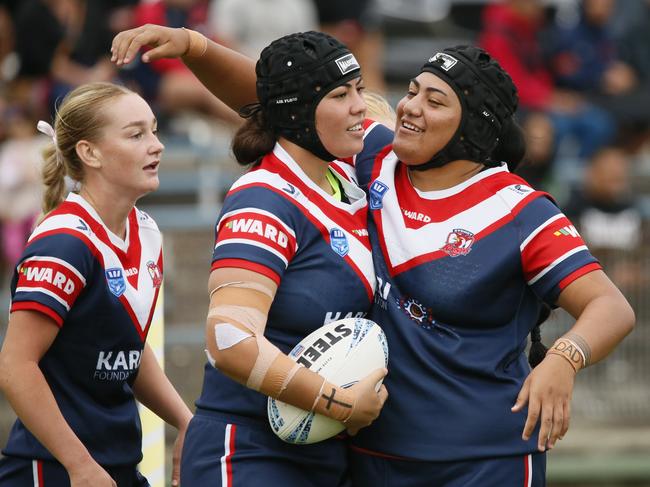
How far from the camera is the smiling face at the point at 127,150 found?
4.21 m

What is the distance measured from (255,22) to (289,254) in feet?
19.7

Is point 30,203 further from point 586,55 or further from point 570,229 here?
point 570,229

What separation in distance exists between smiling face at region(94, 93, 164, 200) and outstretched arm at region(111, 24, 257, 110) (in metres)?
0.18

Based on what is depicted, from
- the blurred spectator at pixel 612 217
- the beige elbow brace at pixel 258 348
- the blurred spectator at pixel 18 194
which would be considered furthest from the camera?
the blurred spectator at pixel 18 194

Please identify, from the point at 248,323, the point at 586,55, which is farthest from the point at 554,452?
the point at 248,323

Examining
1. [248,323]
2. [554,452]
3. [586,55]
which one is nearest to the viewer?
[248,323]

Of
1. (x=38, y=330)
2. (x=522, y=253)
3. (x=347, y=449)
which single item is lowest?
(x=347, y=449)

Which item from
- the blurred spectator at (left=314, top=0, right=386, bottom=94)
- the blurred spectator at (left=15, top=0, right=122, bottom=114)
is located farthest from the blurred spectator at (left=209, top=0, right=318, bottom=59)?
the blurred spectator at (left=15, top=0, right=122, bottom=114)

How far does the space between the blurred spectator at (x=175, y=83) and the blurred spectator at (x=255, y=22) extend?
7.4 inches

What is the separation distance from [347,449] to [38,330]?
43.2 inches

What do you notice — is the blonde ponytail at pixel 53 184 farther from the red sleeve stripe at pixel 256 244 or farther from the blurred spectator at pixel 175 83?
the blurred spectator at pixel 175 83

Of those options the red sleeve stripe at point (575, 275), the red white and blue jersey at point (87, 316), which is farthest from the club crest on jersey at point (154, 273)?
the red sleeve stripe at point (575, 275)

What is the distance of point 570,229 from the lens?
13.5 feet

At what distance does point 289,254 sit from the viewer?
3957 mm
